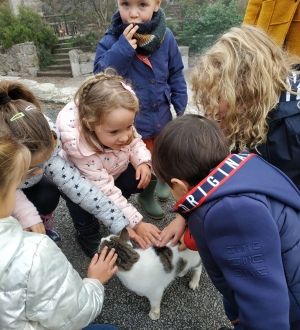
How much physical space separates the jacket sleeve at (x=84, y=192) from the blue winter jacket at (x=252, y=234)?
0.78 metres

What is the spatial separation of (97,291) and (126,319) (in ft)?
1.71

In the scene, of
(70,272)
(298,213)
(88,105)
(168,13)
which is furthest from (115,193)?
(168,13)

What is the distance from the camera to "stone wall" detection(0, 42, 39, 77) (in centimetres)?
823

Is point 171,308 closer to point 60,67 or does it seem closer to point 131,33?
point 131,33

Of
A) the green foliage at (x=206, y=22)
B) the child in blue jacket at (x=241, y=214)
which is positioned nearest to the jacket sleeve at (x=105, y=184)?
the child in blue jacket at (x=241, y=214)

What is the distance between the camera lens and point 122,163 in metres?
1.95

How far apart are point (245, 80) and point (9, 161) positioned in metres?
1.08

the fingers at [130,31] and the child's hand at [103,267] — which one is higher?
the fingers at [130,31]

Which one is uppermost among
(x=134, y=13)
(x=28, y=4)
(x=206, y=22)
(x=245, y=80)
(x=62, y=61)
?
(x=134, y=13)

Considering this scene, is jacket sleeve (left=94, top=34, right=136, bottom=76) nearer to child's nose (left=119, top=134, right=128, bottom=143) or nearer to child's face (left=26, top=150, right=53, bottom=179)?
child's nose (left=119, top=134, right=128, bottom=143)

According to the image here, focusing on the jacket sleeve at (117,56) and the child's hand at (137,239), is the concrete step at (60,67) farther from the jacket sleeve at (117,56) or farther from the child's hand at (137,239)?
the child's hand at (137,239)

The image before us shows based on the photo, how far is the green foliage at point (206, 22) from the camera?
705cm

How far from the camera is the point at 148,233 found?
1737mm

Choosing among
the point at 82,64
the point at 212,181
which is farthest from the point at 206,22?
the point at 212,181
